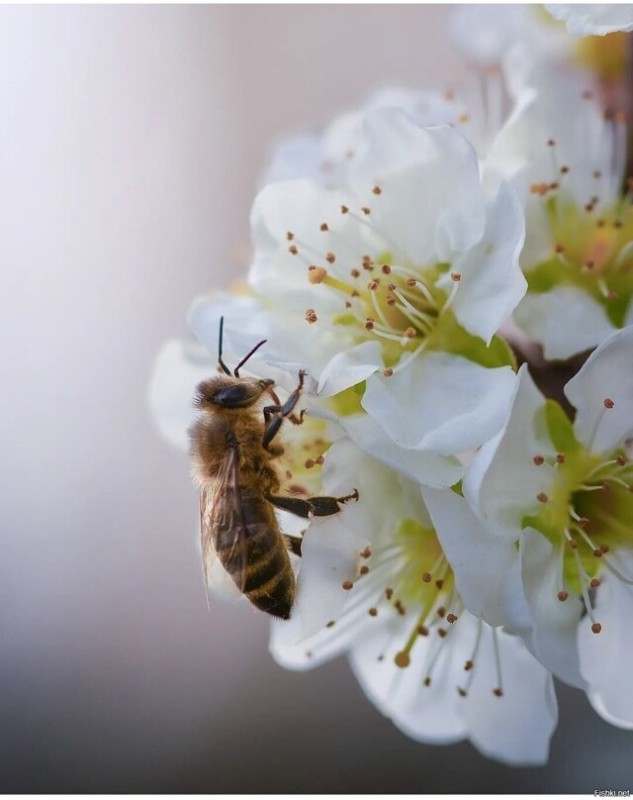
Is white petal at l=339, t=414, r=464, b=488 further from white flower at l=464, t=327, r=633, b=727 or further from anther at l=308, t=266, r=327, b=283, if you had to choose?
anther at l=308, t=266, r=327, b=283

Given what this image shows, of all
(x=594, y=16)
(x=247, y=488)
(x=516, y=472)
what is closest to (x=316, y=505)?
(x=247, y=488)

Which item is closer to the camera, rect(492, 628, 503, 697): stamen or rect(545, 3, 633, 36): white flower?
rect(545, 3, 633, 36): white flower

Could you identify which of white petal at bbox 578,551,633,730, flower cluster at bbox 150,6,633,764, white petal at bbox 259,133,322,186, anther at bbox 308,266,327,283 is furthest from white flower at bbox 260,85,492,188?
white petal at bbox 578,551,633,730

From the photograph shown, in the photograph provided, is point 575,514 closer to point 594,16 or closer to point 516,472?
point 516,472

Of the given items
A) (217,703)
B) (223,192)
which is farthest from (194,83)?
(217,703)

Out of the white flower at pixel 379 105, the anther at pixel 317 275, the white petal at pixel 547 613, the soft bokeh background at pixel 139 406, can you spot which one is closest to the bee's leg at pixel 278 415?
the anther at pixel 317 275

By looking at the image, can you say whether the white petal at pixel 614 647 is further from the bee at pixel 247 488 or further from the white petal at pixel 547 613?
the bee at pixel 247 488

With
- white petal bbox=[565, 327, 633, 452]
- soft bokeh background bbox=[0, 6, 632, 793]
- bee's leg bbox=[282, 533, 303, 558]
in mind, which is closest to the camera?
white petal bbox=[565, 327, 633, 452]
